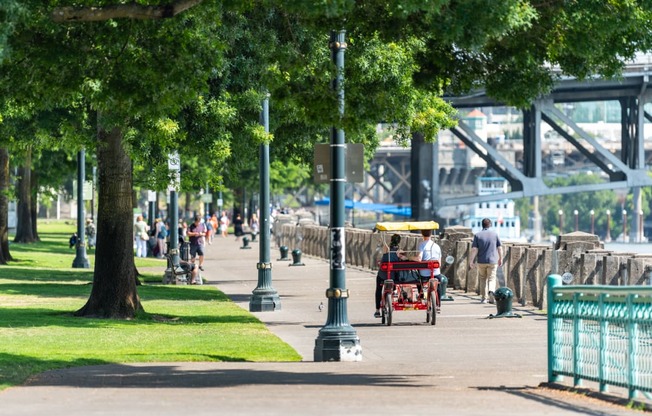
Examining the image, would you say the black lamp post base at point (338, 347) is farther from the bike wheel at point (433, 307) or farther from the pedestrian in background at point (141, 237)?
the pedestrian in background at point (141, 237)

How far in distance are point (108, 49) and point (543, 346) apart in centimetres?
791

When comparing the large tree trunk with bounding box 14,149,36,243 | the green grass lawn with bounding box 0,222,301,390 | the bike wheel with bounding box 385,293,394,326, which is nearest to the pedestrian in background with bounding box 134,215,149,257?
the large tree trunk with bounding box 14,149,36,243

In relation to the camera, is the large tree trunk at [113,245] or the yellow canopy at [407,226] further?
the yellow canopy at [407,226]

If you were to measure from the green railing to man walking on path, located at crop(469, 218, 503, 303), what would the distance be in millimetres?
13878

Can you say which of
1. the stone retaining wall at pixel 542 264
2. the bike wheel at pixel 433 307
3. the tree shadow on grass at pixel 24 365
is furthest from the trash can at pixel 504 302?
the tree shadow on grass at pixel 24 365

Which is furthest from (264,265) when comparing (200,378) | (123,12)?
(123,12)

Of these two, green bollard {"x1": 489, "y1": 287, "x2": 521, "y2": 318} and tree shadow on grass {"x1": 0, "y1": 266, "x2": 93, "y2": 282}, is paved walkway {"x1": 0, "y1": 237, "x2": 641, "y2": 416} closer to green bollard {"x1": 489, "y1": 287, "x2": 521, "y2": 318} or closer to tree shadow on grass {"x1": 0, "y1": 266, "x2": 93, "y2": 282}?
green bollard {"x1": 489, "y1": 287, "x2": 521, "y2": 318}

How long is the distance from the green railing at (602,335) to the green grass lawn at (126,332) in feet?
16.3

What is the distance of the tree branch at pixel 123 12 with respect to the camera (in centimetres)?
1471

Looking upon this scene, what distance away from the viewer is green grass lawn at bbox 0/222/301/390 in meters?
19.0

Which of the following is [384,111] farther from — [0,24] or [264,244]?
[264,244]

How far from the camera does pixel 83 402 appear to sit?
13352 mm

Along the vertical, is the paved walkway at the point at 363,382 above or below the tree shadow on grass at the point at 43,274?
below

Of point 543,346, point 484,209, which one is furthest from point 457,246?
point 484,209
